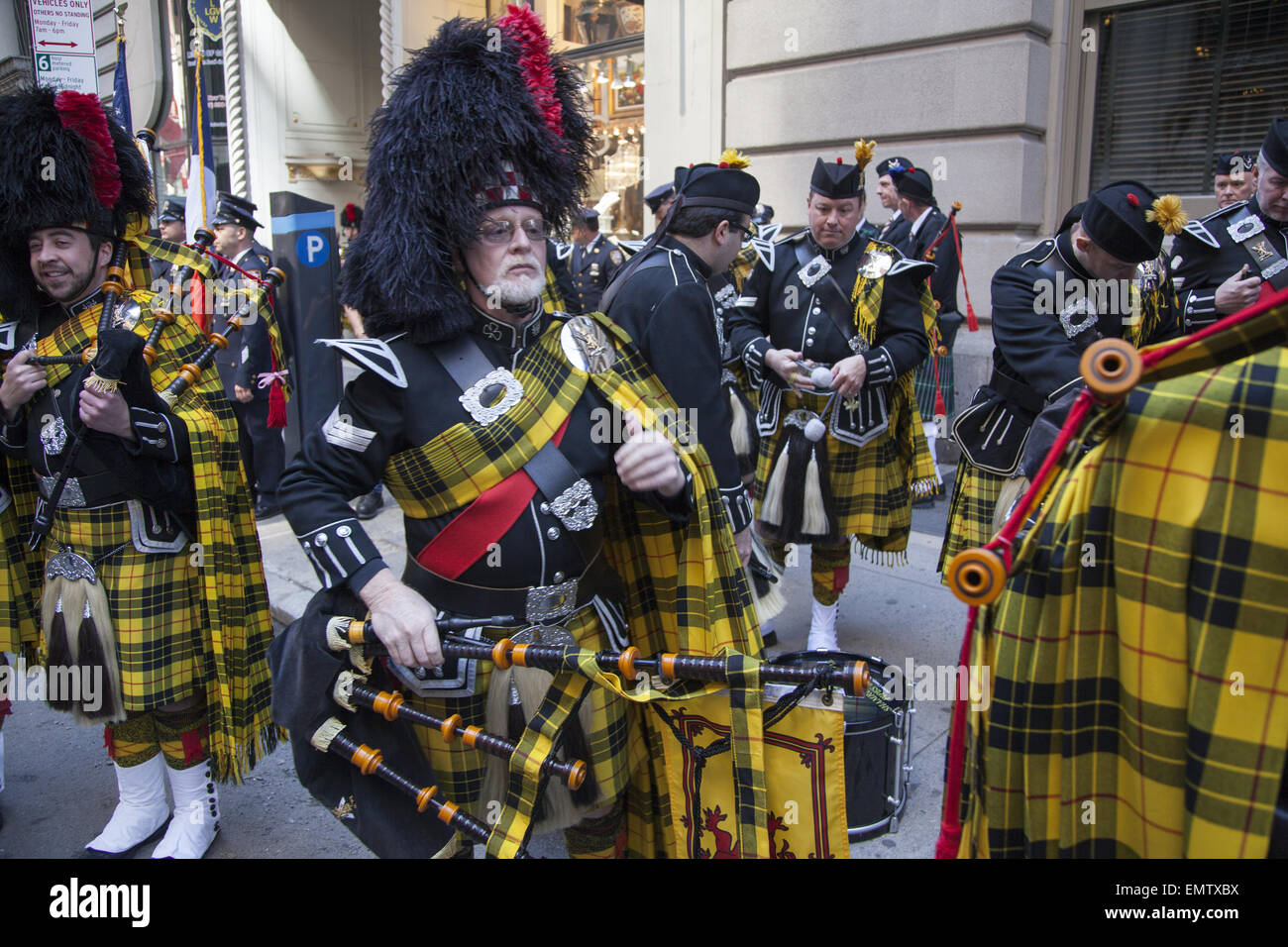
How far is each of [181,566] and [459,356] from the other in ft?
4.94

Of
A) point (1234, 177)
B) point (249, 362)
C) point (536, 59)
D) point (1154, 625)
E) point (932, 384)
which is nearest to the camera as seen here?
point (1154, 625)

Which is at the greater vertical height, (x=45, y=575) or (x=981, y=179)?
(x=981, y=179)

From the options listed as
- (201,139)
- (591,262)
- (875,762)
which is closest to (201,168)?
(201,139)

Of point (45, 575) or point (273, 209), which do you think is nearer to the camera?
point (45, 575)

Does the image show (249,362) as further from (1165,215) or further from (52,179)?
(1165,215)

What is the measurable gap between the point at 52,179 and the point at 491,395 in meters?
1.79

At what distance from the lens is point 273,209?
20.4ft

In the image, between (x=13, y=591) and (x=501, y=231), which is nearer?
(x=501, y=231)

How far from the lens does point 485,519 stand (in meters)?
2.07

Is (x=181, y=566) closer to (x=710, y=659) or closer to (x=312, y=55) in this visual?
(x=710, y=659)

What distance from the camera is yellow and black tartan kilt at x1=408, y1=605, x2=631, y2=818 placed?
2141mm
